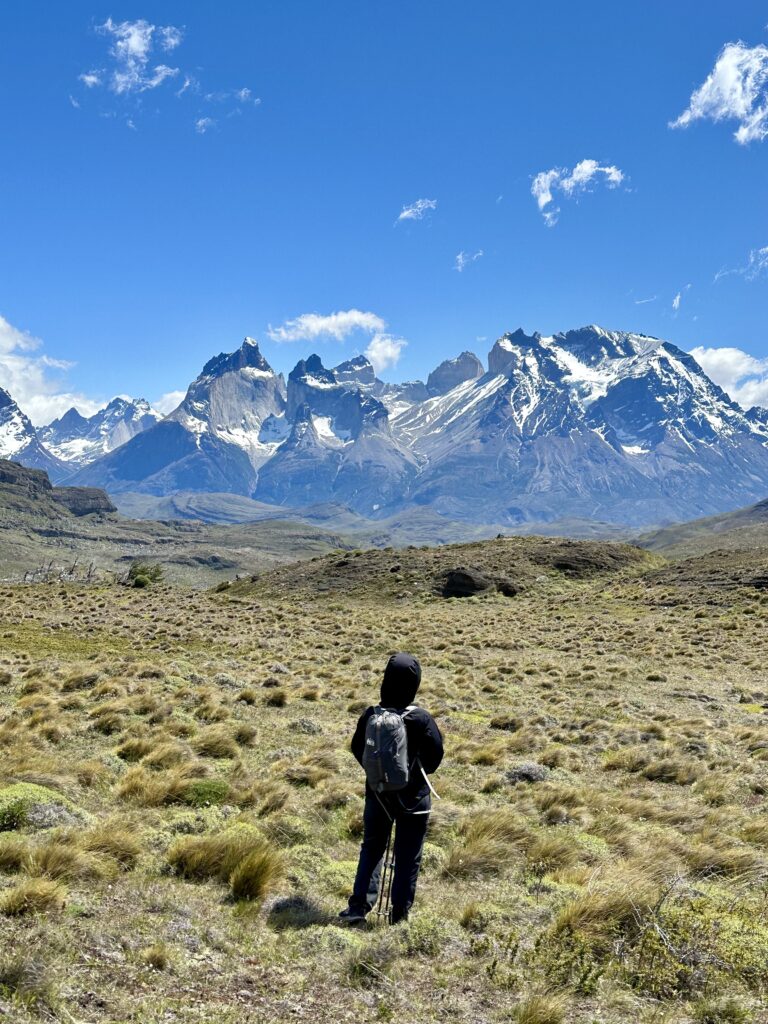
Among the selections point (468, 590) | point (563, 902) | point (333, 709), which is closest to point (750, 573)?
point (468, 590)

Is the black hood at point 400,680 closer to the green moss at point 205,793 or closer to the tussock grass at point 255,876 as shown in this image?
the tussock grass at point 255,876

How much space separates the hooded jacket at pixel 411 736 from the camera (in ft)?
22.4

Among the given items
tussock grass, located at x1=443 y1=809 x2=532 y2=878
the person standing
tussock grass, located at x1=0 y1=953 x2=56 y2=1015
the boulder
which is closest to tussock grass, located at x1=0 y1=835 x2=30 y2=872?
tussock grass, located at x1=0 y1=953 x2=56 y2=1015

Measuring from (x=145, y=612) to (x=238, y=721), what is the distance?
85.6ft

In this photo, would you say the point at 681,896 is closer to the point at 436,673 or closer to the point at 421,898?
the point at 421,898

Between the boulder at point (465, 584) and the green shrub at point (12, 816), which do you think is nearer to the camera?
the green shrub at point (12, 816)

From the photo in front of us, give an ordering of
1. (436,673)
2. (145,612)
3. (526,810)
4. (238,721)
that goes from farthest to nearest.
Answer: (145,612)
(436,673)
(238,721)
(526,810)

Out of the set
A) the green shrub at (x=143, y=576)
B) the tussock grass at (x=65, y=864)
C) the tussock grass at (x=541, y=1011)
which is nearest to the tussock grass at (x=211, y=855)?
the tussock grass at (x=65, y=864)

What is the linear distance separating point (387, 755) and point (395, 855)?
1158 millimetres

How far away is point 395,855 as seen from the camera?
266 inches

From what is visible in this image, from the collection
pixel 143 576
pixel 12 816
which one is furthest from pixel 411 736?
pixel 143 576

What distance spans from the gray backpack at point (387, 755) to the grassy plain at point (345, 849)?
1.42 metres

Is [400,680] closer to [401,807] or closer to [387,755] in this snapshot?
[387,755]

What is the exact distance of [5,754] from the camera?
10.6 meters
